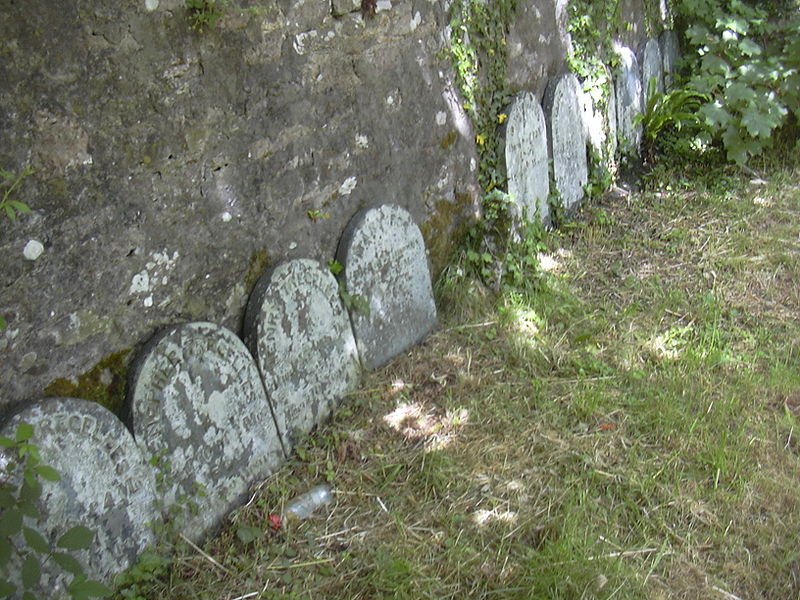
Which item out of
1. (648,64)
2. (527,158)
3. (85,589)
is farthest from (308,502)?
(648,64)

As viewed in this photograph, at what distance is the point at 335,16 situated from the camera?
110 inches

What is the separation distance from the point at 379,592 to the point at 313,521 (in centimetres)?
39

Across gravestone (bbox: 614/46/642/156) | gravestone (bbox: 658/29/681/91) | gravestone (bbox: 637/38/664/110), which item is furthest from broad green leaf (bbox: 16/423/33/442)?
gravestone (bbox: 658/29/681/91)

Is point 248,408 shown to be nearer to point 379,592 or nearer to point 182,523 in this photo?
point 182,523

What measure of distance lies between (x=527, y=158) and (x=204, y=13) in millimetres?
2074

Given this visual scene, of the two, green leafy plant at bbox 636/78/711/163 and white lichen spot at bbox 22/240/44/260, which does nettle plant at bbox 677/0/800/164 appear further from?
white lichen spot at bbox 22/240/44/260

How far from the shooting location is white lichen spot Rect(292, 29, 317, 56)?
265 cm

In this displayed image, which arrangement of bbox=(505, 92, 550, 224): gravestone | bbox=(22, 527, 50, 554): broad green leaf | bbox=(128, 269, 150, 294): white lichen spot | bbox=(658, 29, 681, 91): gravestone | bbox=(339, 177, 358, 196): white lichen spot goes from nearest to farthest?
bbox=(22, 527, 50, 554): broad green leaf, bbox=(128, 269, 150, 294): white lichen spot, bbox=(339, 177, 358, 196): white lichen spot, bbox=(505, 92, 550, 224): gravestone, bbox=(658, 29, 681, 91): gravestone

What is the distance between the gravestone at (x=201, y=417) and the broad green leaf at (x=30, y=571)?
448mm

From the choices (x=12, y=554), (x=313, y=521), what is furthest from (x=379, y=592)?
(x=12, y=554)

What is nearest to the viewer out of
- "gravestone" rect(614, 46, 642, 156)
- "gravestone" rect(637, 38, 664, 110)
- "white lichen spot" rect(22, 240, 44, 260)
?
"white lichen spot" rect(22, 240, 44, 260)

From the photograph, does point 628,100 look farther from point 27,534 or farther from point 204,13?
point 27,534

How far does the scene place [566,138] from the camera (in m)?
4.34

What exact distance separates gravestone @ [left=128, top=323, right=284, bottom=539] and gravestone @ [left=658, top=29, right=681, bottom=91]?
4412 millimetres
